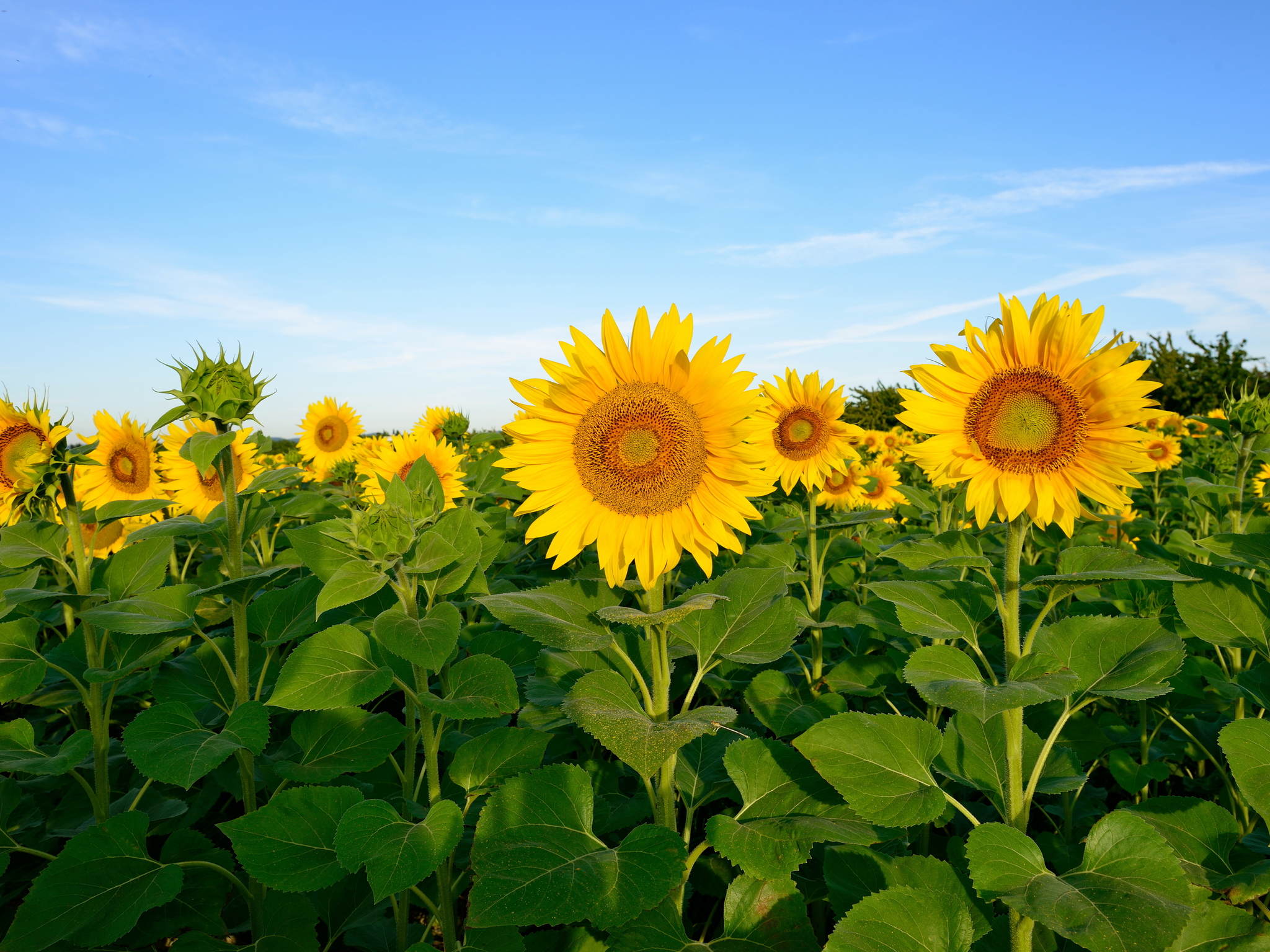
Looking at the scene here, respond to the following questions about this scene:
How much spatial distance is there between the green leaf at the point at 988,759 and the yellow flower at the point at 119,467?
4.68m

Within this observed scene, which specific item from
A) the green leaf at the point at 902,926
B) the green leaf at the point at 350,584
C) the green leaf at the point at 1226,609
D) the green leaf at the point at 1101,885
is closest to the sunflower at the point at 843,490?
the green leaf at the point at 1226,609

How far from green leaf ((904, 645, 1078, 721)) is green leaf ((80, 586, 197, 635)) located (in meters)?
2.04

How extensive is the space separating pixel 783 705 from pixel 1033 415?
4.41 feet

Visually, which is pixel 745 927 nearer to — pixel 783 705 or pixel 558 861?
pixel 558 861

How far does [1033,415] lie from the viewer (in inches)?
101

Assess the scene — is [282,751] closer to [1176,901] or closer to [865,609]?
[865,609]

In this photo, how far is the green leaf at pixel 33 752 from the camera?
7.39ft

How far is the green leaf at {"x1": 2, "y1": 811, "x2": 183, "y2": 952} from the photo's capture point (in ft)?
6.48

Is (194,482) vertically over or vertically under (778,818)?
over

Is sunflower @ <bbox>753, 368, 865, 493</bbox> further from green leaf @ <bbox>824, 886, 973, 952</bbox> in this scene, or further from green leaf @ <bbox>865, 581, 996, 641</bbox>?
green leaf @ <bbox>824, 886, 973, 952</bbox>

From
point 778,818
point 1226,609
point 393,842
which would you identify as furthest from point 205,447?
point 1226,609

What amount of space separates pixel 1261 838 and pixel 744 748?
1596 millimetres

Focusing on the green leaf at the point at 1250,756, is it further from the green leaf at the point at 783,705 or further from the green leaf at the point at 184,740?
the green leaf at the point at 184,740

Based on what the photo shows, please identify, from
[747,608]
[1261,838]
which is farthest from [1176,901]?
[747,608]
